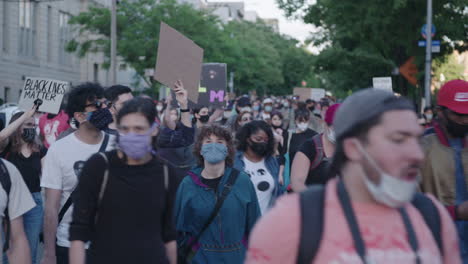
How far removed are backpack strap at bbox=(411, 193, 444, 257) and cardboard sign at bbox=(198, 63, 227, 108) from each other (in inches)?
403

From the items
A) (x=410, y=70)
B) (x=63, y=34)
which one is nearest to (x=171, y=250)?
(x=410, y=70)

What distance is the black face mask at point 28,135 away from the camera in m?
7.99

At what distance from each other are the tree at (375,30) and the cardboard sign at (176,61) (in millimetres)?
17909

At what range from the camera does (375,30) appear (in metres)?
26.9

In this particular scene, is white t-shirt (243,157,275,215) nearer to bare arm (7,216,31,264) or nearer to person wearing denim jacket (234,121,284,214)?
person wearing denim jacket (234,121,284,214)

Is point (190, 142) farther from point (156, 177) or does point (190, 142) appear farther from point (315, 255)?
point (315, 255)

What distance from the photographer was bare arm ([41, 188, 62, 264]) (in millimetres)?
5238

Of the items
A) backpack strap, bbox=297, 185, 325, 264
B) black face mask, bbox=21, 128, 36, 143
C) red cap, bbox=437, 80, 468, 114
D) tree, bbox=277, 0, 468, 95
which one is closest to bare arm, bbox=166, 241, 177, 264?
red cap, bbox=437, 80, 468, 114

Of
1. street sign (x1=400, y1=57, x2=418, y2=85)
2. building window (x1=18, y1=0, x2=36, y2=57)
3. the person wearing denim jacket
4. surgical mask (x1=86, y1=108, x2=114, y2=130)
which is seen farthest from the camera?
building window (x1=18, y1=0, x2=36, y2=57)

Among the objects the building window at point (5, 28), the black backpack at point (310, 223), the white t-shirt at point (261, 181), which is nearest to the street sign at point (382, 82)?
the white t-shirt at point (261, 181)

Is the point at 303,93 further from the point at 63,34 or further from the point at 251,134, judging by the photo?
the point at 63,34

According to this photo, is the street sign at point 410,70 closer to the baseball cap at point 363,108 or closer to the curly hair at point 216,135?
the curly hair at point 216,135

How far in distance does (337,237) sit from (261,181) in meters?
4.55

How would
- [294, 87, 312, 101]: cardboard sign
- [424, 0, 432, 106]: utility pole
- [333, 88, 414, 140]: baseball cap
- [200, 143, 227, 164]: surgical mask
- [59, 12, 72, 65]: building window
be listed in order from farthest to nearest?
[59, 12, 72, 65]: building window
[294, 87, 312, 101]: cardboard sign
[424, 0, 432, 106]: utility pole
[200, 143, 227, 164]: surgical mask
[333, 88, 414, 140]: baseball cap
